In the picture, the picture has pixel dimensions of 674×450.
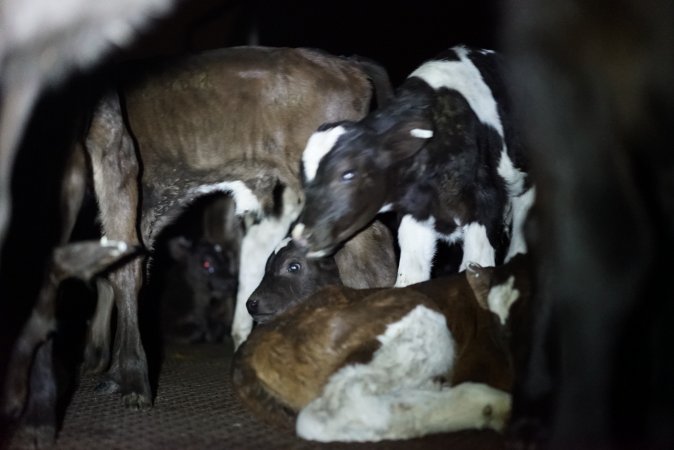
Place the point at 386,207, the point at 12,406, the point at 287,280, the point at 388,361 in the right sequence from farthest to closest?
the point at 287,280, the point at 386,207, the point at 388,361, the point at 12,406

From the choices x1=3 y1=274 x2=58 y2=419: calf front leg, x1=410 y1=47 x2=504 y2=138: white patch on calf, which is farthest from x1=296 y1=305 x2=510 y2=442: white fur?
x1=410 y1=47 x2=504 y2=138: white patch on calf

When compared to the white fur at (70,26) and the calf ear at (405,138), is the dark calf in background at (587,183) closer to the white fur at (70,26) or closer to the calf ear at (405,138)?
the white fur at (70,26)

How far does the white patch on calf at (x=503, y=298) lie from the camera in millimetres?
3842

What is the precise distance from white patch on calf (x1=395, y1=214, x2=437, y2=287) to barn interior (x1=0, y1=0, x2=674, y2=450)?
1.04 m

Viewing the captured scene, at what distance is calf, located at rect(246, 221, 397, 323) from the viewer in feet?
17.2

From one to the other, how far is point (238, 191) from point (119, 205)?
1.21m

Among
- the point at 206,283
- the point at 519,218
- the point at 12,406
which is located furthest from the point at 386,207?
the point at 206,283

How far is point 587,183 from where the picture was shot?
10.3 ft

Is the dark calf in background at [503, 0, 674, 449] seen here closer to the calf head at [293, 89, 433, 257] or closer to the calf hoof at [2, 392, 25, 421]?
the calf head at [293, 89, 433, 257]

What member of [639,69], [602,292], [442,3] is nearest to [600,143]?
[639,69]

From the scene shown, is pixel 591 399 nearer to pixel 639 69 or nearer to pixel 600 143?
pixel 600 143

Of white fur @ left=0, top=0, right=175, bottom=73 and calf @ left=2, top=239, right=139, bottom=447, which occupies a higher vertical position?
white fur @ left=0, top=0, right=175, bottom=73

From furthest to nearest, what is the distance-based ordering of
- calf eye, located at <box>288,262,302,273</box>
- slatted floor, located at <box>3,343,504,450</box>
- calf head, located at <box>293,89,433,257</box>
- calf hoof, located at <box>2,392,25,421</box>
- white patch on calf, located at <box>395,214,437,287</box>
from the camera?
calf eye, located at <box>288,262,302,273</box> → white patch on calf, located at <box>395,214,437,287</box> → calf head, located at <box>293,89,433,257</box> → slatted floor, located at <box>3,343,504,450</box> → calf hoof, located at <box>2,392,25,421</box>

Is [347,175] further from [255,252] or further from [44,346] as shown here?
[255,252]
